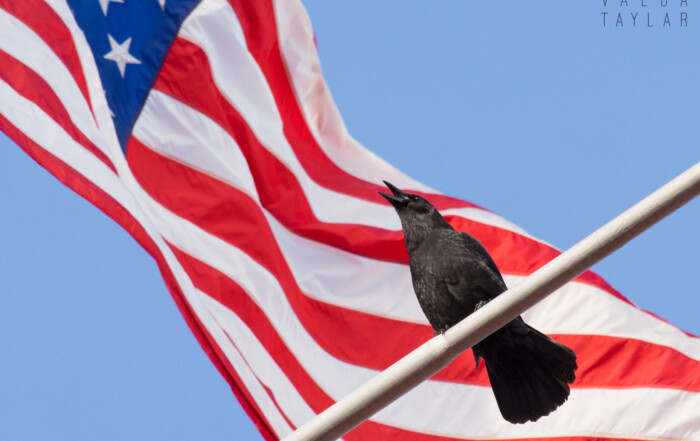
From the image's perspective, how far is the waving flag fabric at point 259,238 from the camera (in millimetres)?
7969

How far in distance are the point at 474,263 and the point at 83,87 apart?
277 cm

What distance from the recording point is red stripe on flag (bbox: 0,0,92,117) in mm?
8281

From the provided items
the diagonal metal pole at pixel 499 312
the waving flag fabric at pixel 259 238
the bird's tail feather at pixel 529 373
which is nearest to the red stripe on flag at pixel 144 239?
the waving flag fabric at pixel 259 238

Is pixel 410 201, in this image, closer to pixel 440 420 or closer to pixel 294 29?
pixel 440 420

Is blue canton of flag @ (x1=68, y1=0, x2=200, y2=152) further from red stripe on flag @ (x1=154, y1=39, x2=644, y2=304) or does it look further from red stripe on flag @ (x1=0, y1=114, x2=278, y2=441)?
red stripe on flag @ (x1=0, y1=114, x2=278, y2=441)

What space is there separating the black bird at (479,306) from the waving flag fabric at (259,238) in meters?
1.24

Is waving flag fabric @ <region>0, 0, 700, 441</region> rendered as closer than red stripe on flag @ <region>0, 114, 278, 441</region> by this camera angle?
No

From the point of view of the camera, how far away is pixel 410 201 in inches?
290

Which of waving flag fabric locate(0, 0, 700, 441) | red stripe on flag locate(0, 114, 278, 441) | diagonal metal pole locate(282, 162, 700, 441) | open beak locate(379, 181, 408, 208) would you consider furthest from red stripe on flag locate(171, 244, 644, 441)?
diagonal metal pole locate(282, 162, 700, 441)

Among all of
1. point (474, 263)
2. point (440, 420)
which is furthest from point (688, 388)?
point (474, 263)

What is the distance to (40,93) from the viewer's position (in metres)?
8.29

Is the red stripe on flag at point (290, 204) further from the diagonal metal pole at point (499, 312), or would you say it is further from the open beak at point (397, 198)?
the diagonal metal pole at point (499, 312)

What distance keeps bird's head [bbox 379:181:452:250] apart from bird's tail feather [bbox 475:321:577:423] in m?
0.86

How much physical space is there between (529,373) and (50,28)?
3929 mm
